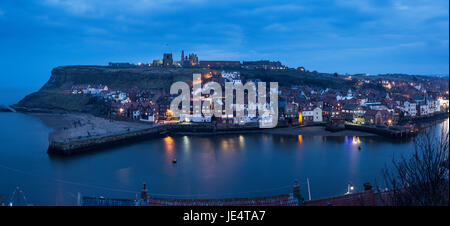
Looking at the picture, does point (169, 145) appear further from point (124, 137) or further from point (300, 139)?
point (300, 139)

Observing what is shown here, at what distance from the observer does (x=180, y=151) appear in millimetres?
11977

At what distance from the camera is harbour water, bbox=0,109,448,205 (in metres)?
7.55

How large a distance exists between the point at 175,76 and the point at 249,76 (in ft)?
24.5

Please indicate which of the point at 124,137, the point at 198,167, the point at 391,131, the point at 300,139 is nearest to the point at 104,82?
the point at 124,137

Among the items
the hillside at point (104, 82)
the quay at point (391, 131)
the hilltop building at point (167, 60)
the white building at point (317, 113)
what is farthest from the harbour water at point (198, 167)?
the hilltop building at point (167, 60)

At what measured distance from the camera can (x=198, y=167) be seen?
9.70 meters

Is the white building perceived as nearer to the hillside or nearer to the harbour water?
the harbour water

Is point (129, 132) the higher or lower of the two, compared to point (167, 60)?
lower

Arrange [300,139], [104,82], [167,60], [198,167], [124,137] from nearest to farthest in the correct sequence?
[198,167] → [124,137] → [300,139] → [104,82] → [167,60]

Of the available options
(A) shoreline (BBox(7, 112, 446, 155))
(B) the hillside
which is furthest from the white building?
(B) the hillside

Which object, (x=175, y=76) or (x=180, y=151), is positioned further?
(x=175, y=76)

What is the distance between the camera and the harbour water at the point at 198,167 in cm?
755
